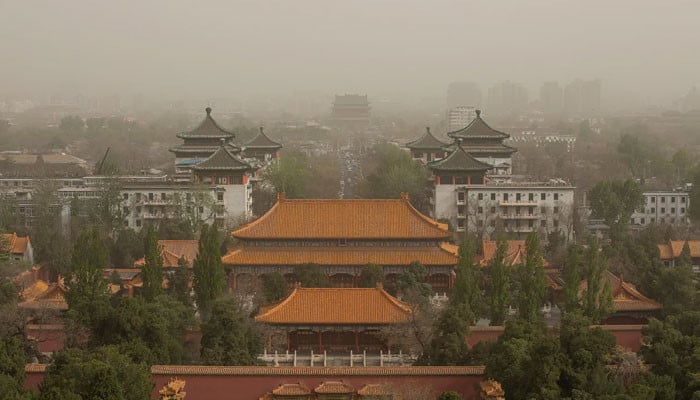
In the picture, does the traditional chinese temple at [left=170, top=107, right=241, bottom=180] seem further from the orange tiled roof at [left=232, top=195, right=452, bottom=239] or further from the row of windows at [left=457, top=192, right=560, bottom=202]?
the orange tiled roof at [left=232, top=195, right=452, bottom=239]

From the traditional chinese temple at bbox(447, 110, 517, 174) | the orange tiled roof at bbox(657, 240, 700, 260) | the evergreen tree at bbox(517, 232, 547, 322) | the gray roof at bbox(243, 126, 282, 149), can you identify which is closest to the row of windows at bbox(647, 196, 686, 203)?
the traditional chinese temple at bbox(447, 110, 517, 174)

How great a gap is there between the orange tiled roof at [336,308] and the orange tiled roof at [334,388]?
127 inches

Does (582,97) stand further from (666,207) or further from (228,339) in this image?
(228,339)

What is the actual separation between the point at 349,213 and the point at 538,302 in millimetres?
6578

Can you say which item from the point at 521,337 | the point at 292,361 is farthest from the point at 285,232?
the point at 521,337

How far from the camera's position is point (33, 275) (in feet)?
94.3

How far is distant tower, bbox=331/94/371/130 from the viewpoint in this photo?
135625 millimetres

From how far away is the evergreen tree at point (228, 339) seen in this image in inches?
757

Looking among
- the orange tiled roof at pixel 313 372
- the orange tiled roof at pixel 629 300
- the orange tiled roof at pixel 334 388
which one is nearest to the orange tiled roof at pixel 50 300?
the orange tiled roof at pixel 313 372

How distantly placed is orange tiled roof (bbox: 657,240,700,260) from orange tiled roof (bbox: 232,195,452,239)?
24.6 ft

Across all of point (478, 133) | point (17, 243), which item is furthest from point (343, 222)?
point (478, 133)

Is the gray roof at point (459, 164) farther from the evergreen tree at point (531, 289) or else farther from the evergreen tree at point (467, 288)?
the evergreen tree at point (531, 289)

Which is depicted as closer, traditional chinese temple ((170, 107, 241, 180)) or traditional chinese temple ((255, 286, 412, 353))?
traditional chinese temple ((255, 286, 412, 353))

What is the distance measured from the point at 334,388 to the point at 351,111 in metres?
121
